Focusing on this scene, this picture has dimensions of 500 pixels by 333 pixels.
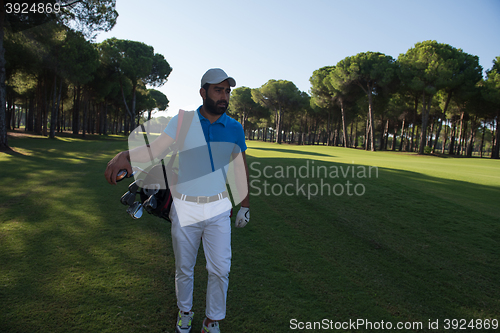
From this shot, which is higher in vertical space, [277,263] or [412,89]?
[412,89]

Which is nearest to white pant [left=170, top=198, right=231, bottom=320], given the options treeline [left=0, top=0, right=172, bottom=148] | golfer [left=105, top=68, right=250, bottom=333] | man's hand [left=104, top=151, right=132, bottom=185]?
golfer [left=105, top=68, right=250, bottom=333]

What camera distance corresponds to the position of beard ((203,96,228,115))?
106 inches

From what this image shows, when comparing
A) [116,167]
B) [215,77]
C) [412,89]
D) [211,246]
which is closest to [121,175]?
[116,167]

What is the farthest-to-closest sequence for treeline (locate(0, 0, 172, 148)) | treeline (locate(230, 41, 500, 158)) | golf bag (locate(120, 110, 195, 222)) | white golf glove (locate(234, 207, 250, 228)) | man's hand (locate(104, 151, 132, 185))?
treeline (locate(230, 41, 500, 158)) → treeline (locate(0, 0, 172, 148)) → white golf glove (locate(234, 207, 250, 228)) → golf bag (locate(120, 110, 195, 222)) → man's hand (locate(104, 151, 132, 185))

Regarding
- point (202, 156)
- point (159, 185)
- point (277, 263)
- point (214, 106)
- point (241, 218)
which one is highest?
point (214, 106)

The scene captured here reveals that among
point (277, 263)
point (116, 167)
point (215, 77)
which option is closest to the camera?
point (116, 167)

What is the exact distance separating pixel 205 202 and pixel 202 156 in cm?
40

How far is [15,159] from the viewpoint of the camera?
13461mm

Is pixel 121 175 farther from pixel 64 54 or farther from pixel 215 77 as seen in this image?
pixel 64 54

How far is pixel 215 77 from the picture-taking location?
2670 millimetres

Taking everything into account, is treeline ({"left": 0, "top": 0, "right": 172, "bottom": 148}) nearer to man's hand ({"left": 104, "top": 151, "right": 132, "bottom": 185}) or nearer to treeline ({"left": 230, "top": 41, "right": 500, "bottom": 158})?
man's hand ({"left": 104, "top": 151, "right": 132, "bottom": 185})

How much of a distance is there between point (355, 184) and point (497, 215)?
3.34 m

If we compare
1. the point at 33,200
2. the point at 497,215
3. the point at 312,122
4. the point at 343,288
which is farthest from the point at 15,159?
the point at 312,122

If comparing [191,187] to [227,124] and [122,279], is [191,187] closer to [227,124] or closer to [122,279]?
[227,124]
